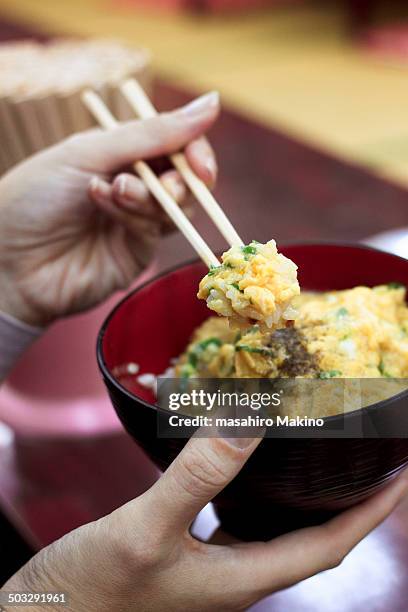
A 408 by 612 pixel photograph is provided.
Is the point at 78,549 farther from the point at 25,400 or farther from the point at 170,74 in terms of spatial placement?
the point at 170,74

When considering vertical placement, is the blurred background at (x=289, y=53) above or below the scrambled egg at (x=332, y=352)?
below

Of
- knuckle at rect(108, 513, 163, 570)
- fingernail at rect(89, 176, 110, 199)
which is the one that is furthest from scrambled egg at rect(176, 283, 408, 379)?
fingernail at rect(89, 176, 110, 199)

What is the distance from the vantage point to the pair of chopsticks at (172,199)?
2.95 feet

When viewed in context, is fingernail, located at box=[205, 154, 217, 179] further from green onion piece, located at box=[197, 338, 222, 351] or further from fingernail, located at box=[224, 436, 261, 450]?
fingernail, located at box=[224, 436, 261, 450]

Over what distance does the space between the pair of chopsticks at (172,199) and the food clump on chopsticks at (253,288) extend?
0.25 ft

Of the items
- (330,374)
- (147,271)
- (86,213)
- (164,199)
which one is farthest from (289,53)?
(330,374)

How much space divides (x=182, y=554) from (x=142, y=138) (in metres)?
0.69

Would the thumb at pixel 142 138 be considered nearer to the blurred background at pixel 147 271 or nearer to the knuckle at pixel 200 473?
the blurred background at pixel 147 271

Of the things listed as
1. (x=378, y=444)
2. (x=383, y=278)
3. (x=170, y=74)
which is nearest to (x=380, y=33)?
(x=170, y=74)

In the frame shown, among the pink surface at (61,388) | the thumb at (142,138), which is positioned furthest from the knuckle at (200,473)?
the thumb at (142,138)

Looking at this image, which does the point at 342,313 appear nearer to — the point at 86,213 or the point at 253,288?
the point at 253,288

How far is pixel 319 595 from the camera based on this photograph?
0.88 metres

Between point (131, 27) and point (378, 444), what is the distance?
24.2 feet

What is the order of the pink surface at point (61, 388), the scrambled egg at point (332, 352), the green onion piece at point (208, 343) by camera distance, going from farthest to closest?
the pink surface at point (61, 388) → the green onion piece at point (208, 343) → the scrambled egg at point (332, 352)
